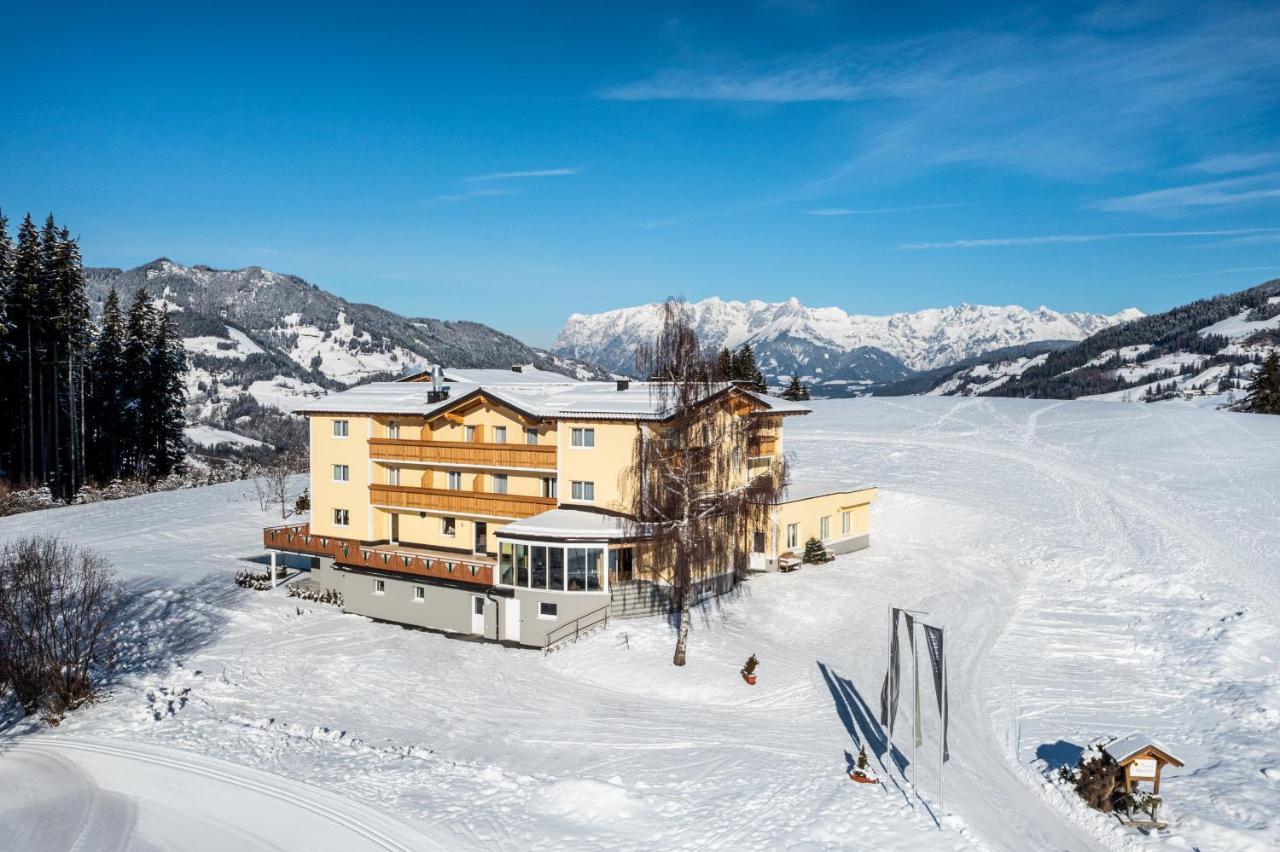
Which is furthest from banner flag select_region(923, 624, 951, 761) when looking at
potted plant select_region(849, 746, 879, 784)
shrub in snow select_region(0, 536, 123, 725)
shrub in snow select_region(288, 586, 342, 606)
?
shrub in snow select_region(288, 586, 342, 606)

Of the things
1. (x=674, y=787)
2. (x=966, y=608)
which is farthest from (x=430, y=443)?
(x=966, y=608)

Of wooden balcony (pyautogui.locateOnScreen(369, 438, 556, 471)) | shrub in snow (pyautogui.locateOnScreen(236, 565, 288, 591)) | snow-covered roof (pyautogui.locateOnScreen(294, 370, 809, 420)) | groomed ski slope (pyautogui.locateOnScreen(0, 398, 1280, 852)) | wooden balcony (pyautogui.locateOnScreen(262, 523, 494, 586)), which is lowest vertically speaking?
groomed ski slope (pyautogui.locateOnScreen(0, 398, 1280, 852))

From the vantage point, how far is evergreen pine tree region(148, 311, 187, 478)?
2645 inches

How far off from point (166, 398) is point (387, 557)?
41989 mm

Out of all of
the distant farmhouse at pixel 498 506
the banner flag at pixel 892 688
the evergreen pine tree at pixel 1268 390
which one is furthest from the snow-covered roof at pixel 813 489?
the evergreen pine tree at pixel 1268 390

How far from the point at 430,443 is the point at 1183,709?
31.6 m

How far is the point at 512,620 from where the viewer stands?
34719mm

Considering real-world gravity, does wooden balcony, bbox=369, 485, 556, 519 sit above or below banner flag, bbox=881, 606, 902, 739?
above

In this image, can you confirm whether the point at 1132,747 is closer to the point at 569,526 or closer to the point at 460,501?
the point at 569,526

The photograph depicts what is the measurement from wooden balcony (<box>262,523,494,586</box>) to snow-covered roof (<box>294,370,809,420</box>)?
639cm

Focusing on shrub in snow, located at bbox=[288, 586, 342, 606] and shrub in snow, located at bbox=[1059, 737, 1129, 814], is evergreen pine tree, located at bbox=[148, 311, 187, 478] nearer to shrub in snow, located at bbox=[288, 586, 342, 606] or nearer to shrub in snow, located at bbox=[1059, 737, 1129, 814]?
shrub in snow, located at bbox=[288, 586, 342, 606]

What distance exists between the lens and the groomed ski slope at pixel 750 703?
20172mm

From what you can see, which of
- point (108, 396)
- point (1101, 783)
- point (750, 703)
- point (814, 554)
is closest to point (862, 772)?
point (1101, 783)

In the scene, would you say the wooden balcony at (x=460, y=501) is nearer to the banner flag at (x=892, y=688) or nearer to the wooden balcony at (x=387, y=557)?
the wooden balcony at (x=387, y=557)
